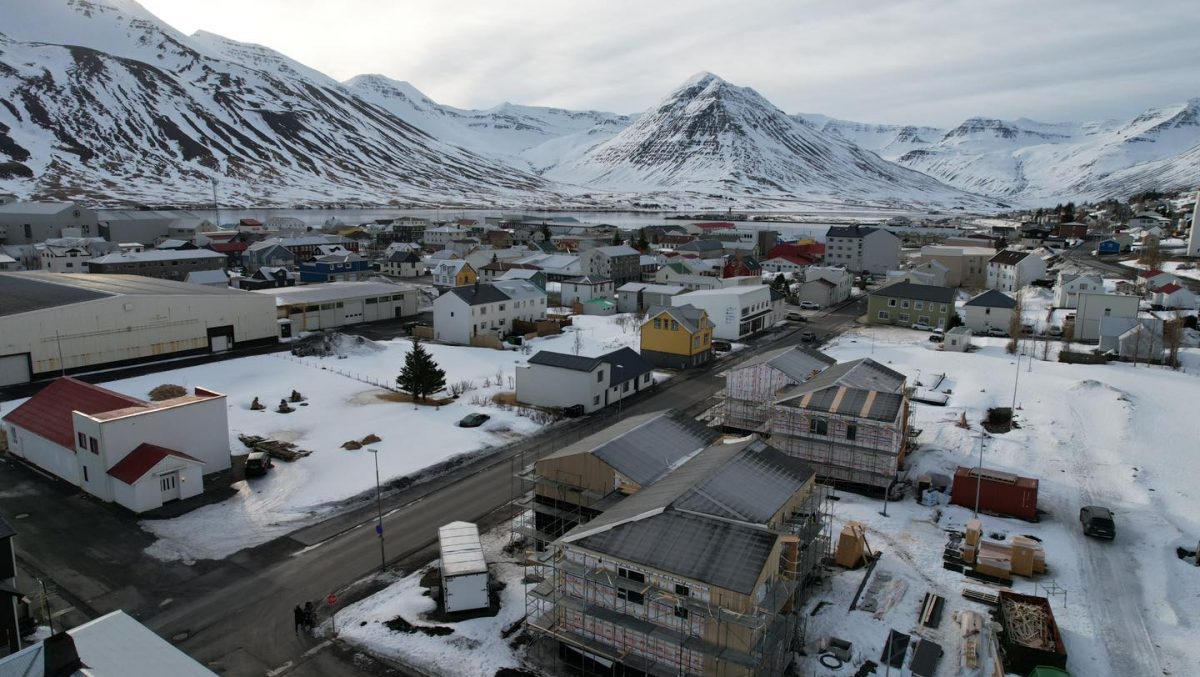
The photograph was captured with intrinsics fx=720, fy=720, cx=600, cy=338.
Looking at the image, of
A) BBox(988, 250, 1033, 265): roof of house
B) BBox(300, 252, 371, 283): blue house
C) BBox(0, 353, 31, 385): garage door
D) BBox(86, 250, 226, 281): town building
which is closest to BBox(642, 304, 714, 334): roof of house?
BBox(0, 353, 31, 385): garage door

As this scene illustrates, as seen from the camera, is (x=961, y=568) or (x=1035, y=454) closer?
(x=961, y=568)

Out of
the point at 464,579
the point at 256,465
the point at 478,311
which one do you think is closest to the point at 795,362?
the point at 464,579

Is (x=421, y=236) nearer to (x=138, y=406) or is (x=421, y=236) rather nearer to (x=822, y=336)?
(x=822, y=336)

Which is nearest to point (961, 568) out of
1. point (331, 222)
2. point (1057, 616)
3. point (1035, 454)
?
point (1057, 616)

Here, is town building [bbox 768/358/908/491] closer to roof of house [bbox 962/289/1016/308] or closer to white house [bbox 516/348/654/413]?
white house [bbox 516/348/654/413]

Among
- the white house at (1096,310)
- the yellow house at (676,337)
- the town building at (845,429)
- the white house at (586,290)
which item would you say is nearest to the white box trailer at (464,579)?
the town building at (845,429)

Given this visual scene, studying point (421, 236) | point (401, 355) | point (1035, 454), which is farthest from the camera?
point (421, 236)
